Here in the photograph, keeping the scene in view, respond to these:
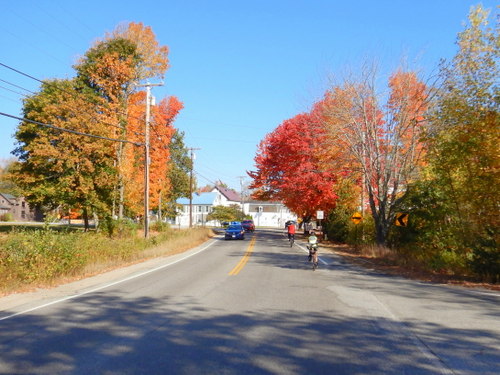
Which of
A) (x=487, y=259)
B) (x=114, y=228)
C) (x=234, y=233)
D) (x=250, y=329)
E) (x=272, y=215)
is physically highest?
(x=272, y=215)

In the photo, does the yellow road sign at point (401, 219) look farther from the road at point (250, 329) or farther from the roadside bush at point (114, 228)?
the roadside bush at point (114, 228)

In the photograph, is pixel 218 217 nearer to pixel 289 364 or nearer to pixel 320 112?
pixel 320 112

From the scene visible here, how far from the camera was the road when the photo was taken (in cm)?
577

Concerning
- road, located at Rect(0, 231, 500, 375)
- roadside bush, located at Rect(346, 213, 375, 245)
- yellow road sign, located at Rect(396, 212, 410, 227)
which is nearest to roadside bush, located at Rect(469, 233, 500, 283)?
road, located at Rect(0, 231, 500, 375)

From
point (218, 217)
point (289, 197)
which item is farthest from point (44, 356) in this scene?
point (218, 217)

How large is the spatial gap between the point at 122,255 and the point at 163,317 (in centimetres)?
1346

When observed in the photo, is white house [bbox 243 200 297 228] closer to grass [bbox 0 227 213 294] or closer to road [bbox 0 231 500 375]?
grass [bbox 0 227 213 294]

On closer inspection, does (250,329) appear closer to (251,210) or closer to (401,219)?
(401,219)

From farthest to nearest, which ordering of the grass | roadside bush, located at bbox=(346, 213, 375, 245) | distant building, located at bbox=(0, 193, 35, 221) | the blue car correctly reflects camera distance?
distant building, located at bbox=(0, 193, 35, 221) → the blue car → roadside bush, located at bbox=(346, 213, 375, 245) → the grass

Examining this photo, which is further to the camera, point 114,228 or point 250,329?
point 114,228

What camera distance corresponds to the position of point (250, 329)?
757 centimetres

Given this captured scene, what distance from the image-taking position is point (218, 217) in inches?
3329

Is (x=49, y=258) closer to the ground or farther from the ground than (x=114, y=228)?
closer to the ground

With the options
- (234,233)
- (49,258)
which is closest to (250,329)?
(49,258)
